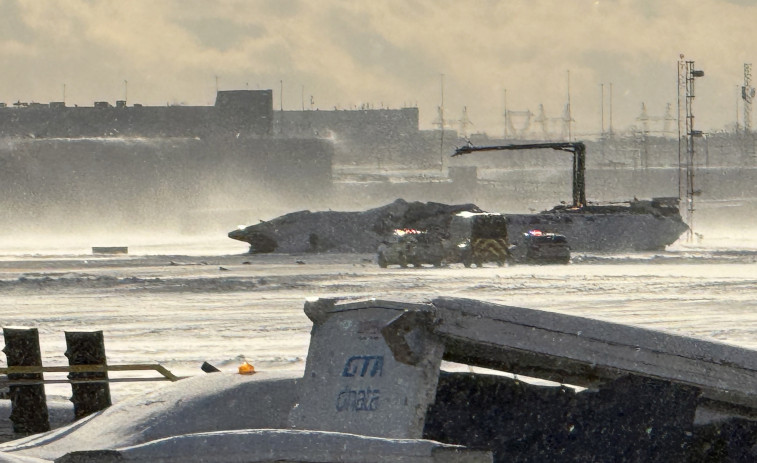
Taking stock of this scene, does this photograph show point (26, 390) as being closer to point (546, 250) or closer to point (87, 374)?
point (87, 374)

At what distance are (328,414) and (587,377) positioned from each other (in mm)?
1198

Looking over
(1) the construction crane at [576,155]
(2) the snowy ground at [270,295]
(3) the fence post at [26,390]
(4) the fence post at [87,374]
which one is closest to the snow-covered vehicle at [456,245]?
(2) the snowy ground at [270,295]

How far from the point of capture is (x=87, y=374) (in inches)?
383

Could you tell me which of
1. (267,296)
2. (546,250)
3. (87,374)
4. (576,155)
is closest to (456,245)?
(546,250)

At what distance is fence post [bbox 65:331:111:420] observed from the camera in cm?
952

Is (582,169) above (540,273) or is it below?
above

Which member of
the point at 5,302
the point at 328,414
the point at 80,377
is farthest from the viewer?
the point at 5,302

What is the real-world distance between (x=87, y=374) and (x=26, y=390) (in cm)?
48

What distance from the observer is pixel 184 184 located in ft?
424

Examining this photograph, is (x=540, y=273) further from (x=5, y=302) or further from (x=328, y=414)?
(x=328, y=414)

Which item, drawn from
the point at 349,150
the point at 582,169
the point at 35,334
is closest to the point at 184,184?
the point at 349,150

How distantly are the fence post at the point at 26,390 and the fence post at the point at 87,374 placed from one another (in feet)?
0.78

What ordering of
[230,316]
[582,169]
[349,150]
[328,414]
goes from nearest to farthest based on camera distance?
[328,414], [230,316], [582,169], [349,150]

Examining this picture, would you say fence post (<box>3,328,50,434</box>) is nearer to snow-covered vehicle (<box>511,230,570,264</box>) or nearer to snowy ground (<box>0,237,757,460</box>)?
snowy ground (<box>0,237,757,460</box>)
